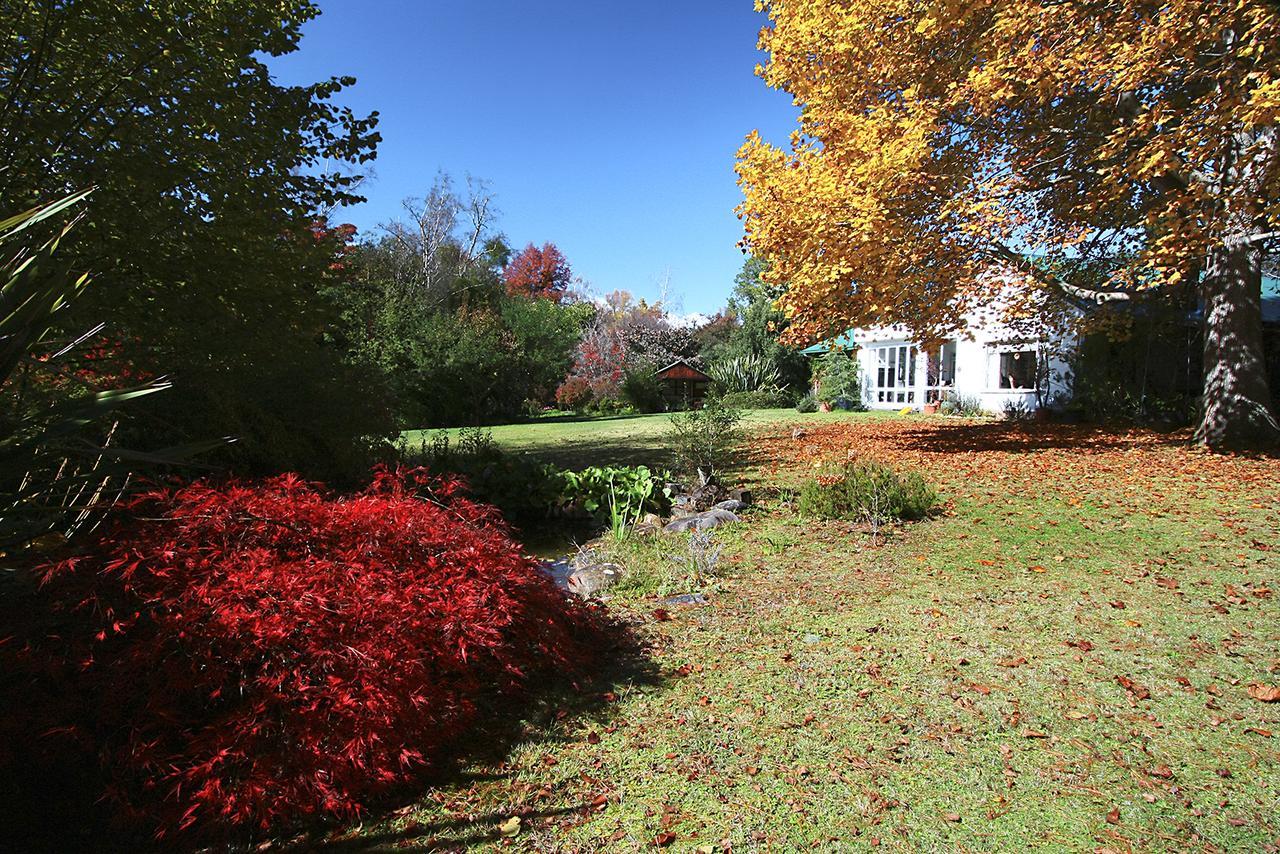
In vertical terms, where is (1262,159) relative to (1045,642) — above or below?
above

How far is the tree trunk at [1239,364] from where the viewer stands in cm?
1124

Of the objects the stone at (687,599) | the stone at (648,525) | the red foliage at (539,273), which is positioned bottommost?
the stone at (687,599)

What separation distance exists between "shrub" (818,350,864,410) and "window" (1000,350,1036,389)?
542 centimetres

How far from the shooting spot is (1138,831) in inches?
94.5

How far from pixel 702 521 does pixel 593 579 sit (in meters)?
2.18

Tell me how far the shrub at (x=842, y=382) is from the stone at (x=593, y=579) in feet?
70.7

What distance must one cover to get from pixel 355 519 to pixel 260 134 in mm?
5732

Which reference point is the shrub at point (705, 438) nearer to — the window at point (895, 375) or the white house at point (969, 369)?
the white house at point (969, 369)

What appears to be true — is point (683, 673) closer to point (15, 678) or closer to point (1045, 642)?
point (1045, 642)

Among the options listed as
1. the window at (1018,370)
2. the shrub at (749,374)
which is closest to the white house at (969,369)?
the window at (1018,370)

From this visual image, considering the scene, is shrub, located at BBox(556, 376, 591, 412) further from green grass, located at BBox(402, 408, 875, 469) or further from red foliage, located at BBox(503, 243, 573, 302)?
red foliage, located at BBox(503, 243, 573, 302)

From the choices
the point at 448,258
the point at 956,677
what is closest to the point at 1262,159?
the point at 956,677

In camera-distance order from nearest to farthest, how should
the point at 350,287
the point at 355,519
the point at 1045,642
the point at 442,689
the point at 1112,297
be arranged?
the point at 442,689 → the point at 355,519 → the point at 1045,642 → the point at 1112,297 → the point at 350,287

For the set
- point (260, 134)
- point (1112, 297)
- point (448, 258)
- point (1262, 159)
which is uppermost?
point (448, 258)
